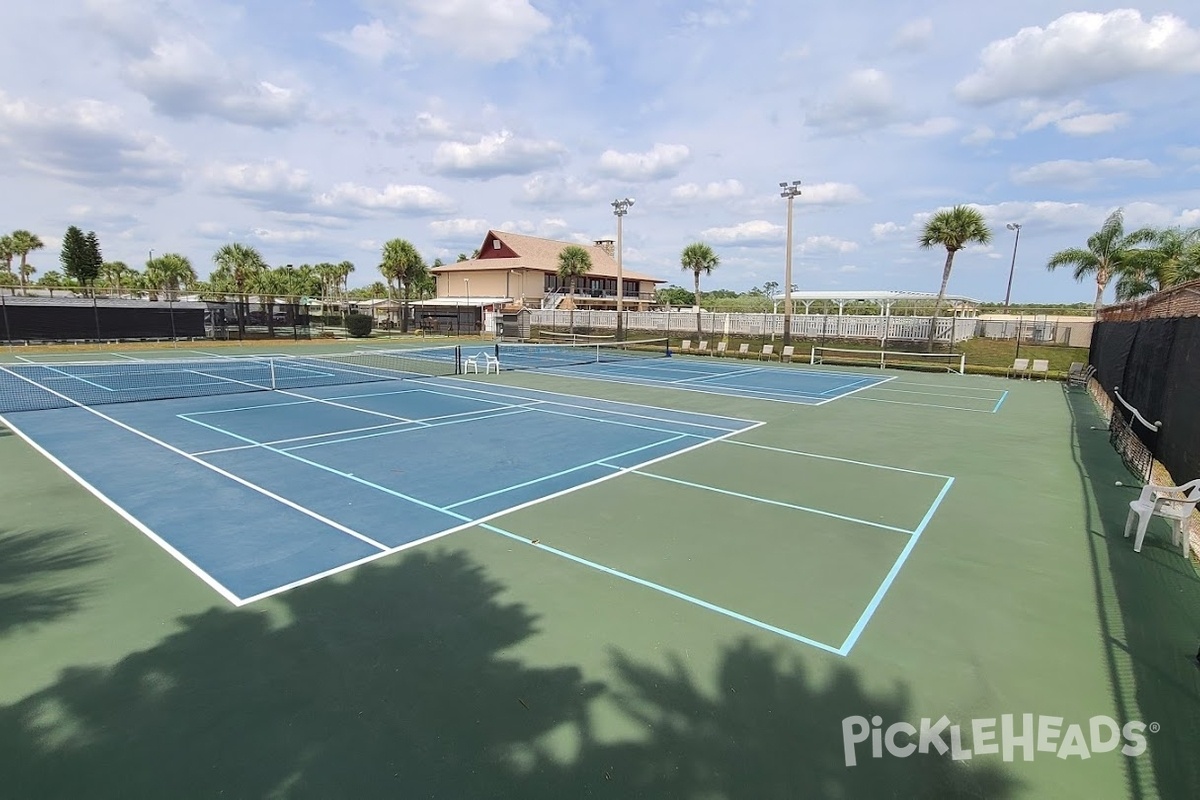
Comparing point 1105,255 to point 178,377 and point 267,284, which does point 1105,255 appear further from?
point 267,284

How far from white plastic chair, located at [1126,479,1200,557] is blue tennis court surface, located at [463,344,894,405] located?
1166cm

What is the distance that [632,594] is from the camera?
5.93 metres

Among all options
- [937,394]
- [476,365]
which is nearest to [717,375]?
[937,394]

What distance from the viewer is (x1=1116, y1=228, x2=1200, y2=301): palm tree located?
95.3 feet

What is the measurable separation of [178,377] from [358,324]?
2946 centimetres

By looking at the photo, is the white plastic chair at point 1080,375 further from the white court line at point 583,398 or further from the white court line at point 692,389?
the white court line at point 583,398

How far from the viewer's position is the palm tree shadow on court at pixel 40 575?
5383 millimetres

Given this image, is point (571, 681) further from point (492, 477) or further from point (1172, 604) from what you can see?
point (1172, 604)

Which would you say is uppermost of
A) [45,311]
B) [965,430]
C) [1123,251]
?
[1123,251]

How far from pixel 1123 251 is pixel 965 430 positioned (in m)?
32.6

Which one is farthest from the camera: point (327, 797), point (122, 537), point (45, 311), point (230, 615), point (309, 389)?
point (45, 311)

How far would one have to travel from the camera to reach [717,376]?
87.1 feet

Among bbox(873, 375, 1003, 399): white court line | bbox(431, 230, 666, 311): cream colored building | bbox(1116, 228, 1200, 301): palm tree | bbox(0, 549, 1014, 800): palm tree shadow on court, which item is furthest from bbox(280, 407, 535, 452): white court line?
bbox(431, 230, 666, 311): cream colored building

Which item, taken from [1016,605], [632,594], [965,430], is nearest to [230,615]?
[632,594]
